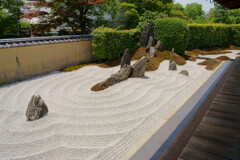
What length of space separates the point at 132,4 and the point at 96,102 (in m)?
Result: 22.0

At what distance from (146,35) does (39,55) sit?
11.4m

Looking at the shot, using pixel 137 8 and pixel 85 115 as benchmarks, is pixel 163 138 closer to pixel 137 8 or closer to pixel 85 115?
pixel 85 115

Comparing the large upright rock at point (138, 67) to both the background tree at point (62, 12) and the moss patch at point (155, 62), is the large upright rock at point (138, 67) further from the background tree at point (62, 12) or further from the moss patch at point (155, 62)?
the background tree at point (62, 12)

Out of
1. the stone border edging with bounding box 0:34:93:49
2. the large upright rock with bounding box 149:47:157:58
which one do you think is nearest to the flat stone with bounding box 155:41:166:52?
the large upright rock with bounding box 149:47:157:58

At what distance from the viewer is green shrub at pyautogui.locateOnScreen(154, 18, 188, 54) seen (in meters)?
18.5

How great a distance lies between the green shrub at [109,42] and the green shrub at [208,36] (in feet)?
34.8

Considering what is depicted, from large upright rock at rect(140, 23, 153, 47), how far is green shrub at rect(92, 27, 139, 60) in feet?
4.63

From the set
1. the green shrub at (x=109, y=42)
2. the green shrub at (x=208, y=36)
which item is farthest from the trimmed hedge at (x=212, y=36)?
the green shrub at (x=109, y=42)

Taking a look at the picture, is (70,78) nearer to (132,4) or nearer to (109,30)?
(109,30)

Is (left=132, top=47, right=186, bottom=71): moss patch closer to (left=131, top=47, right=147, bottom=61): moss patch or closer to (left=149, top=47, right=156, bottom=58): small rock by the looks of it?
(left=131, top=47, right=147, bottom=61): moss patch

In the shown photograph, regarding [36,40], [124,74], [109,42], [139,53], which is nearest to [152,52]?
[139,53]

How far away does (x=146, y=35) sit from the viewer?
64.6 feet

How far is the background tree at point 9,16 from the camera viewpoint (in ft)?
68.8

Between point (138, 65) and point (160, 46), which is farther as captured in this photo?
point (160, 46)
